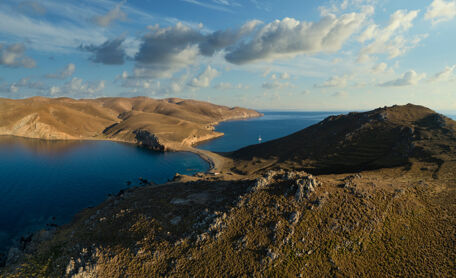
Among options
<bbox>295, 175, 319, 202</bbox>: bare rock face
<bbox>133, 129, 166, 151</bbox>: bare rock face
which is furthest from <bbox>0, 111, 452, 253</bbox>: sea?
<bbox>295, 175, 319, 202</bbox>: bare rock face

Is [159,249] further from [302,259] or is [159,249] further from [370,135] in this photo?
[370,135]

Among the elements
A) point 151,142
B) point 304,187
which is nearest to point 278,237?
point 304,187

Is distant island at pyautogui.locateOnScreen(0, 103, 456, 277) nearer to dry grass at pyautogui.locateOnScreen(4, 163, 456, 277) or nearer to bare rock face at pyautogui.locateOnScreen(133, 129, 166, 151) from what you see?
dry grass at pyautogui.locateOnScreen(4, 163, 456, 277)

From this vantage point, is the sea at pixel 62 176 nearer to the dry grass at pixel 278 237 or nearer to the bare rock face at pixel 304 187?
the dry grass at pixel 278 237

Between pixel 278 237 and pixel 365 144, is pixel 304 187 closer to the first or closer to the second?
pixel 278 237

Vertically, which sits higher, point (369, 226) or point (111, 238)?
point (369, 226)

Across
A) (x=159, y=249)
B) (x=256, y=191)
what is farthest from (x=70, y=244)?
(x=256, y=191)
